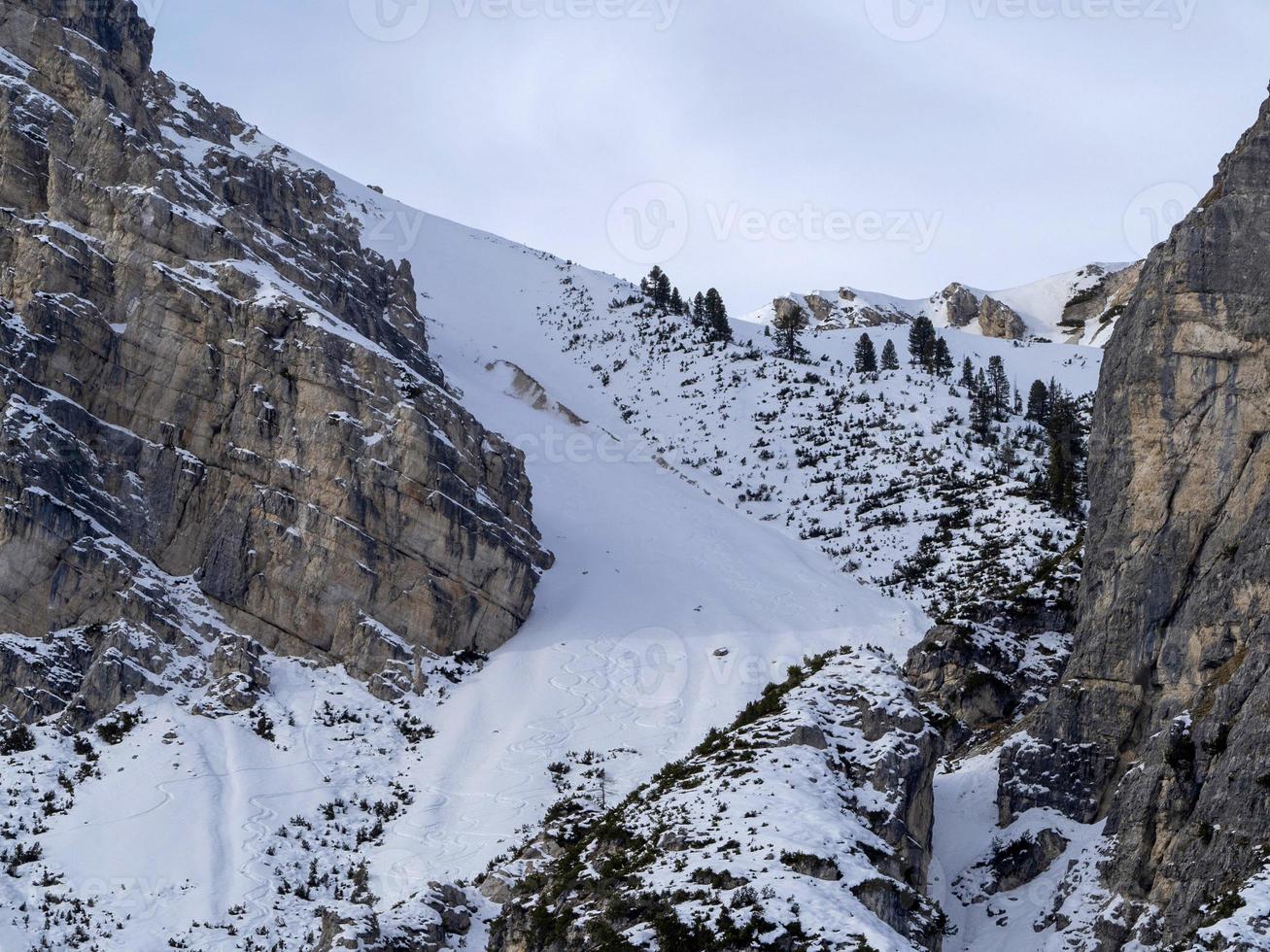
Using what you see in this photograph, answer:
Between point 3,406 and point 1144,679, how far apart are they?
38.0m

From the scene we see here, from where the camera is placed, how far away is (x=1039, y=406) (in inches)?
3221

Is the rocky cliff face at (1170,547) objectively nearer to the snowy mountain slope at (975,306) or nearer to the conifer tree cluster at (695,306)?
the conifer tree cluster at (695,306)

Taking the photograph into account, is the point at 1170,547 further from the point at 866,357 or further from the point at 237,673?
the point at 866,357

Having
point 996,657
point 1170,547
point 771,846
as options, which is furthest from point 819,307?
point 771,846

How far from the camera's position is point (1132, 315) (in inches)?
1470

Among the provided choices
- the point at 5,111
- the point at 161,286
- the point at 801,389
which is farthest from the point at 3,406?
the point at 801,389

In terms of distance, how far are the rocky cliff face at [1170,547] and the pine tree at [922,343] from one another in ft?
205

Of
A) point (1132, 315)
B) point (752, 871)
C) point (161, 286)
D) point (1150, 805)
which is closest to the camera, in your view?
point (752, 871)

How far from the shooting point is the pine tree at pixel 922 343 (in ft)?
329

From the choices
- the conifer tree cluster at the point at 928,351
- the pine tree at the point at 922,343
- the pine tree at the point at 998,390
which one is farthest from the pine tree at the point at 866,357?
the pine tree at the point at 998,390

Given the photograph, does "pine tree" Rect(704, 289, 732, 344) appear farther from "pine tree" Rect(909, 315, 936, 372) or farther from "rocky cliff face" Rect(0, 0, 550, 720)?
"rocky cliff face" Rect(0, 0, 550, 720)

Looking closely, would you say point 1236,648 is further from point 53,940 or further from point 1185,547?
point 53,940

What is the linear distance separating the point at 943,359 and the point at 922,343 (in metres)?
4.91

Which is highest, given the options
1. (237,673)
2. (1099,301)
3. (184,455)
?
(1099,301)
